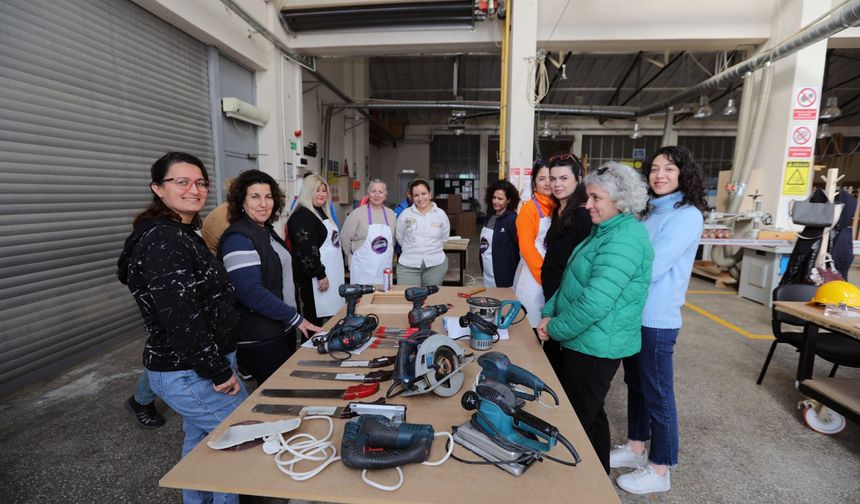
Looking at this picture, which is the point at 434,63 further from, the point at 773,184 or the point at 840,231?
the point at 840,231

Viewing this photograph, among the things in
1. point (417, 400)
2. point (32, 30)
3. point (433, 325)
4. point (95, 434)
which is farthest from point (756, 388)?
point (32, 30)

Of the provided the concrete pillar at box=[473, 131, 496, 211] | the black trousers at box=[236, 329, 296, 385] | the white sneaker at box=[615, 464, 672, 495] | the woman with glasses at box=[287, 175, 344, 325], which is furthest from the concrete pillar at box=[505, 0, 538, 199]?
the concrete pillar at box=[473, 131, 496, 211]

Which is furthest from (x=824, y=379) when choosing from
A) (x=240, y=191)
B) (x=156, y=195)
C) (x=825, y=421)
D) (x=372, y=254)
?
(x=156, y=195)

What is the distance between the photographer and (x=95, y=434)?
6.98 ft

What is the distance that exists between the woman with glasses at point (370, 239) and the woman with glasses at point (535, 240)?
1240 millimetres

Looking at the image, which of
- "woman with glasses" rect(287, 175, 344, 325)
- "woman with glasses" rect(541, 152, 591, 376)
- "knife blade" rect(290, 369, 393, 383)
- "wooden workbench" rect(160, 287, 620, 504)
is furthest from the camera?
"woman with glasses" rect(287, 175, 344, 325)

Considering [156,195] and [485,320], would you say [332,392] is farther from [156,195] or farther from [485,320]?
[156,195]

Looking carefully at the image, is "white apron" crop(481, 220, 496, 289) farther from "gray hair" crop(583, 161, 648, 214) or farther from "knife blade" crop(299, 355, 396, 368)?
"knife blade" crop(299, 355, 396, 368)

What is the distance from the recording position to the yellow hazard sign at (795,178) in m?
4.78

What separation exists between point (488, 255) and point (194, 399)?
2.15 meters

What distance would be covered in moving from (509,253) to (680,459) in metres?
1.50

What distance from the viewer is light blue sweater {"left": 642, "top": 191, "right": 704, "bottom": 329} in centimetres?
157

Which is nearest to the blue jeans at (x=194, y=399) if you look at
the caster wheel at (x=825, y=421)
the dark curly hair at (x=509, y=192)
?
the dark curly hair at (x=509, y=192)

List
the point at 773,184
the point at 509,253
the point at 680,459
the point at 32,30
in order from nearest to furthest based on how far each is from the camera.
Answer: the point at 680,459
the point at 32,30
the point at 509,253
the point at 773,184
